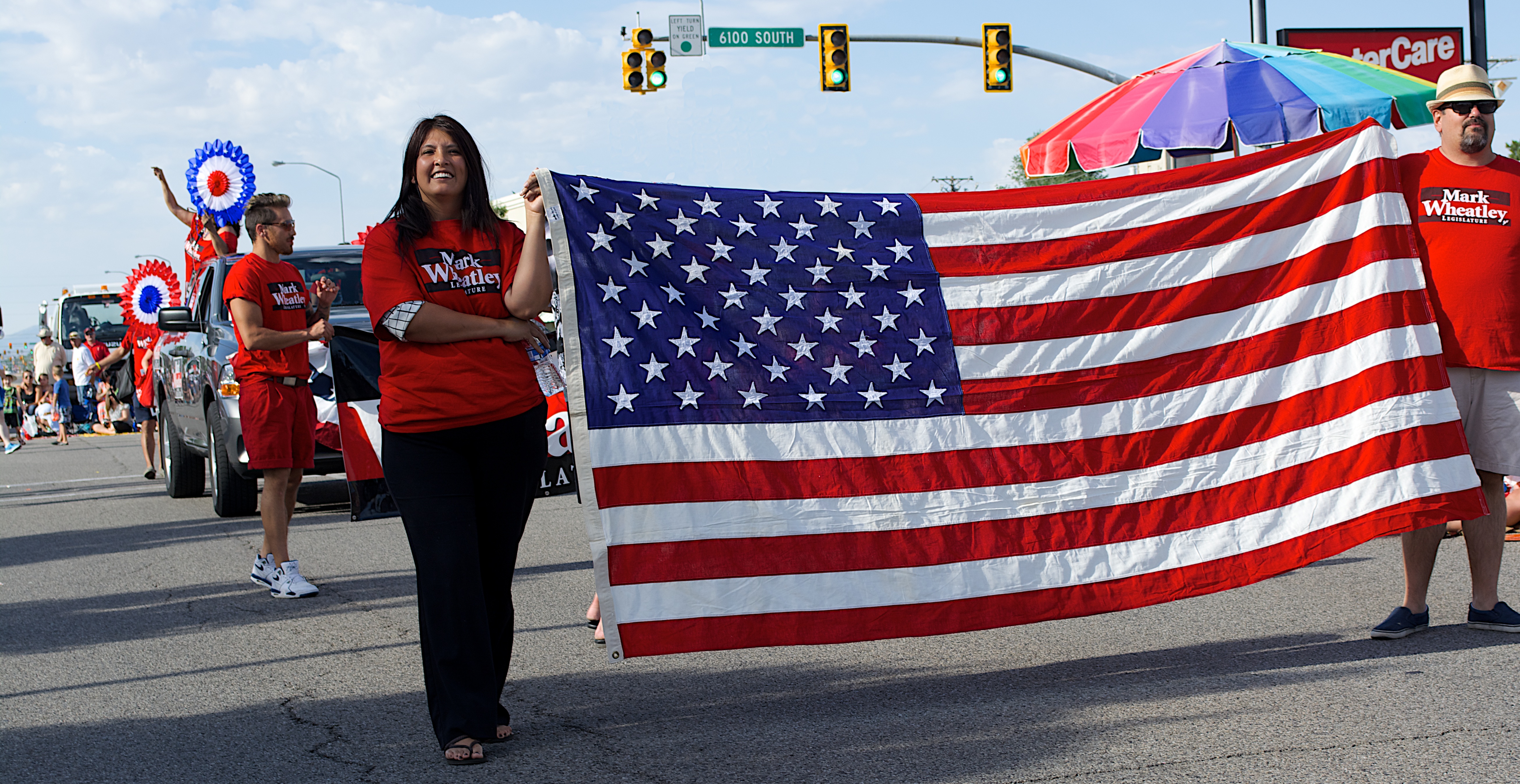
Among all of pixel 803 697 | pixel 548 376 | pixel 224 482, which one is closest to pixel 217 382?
pixel 224 482

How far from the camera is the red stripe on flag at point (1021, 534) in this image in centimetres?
457

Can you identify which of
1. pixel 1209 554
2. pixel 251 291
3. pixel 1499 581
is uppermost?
pixel 251 291

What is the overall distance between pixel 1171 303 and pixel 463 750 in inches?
122

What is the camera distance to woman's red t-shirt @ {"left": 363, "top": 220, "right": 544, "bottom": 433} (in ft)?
13.5

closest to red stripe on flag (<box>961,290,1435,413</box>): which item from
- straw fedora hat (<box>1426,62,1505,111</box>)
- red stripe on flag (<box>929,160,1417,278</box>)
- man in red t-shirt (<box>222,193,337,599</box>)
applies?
red stripe on flag (<box>929,160,1417,278</box>)

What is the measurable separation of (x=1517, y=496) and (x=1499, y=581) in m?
1.49

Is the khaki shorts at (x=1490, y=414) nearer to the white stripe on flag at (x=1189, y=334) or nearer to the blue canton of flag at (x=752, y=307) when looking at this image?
the white stripe on flag at (x=1189, y=334)

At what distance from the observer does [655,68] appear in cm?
2011

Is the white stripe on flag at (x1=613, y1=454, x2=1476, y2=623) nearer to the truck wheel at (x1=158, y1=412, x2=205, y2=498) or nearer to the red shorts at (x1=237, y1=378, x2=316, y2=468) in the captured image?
the red shorts at (x1=237, y1=378, x2=316, y2=468)

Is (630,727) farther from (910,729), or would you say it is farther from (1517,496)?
(1517,496)

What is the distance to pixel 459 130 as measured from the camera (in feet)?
14.0

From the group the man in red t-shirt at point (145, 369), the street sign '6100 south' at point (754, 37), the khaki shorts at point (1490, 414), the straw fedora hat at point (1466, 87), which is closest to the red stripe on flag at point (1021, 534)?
the khaki shorts at point (1490, 414)

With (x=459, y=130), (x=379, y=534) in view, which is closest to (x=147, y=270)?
(x=379, y=534)

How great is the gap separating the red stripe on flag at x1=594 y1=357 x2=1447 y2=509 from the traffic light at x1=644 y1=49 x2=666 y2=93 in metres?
16.1
